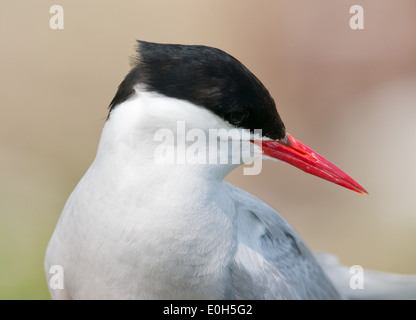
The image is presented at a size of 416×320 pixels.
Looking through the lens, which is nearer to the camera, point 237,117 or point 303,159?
point 237,117

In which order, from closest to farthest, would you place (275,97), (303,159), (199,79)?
1. (199,79)
2. (303,159)
3. (275,97)

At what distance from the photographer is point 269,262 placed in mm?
2041

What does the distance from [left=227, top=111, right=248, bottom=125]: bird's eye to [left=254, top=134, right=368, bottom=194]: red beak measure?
0.56 ft

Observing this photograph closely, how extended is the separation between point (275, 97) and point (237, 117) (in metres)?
2.98

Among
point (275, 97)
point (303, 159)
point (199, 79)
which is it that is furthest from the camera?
point (275, 97)

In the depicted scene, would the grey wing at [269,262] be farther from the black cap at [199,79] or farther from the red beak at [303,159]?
the black cap at [199,79]

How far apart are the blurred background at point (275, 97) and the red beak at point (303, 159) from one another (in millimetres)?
2393

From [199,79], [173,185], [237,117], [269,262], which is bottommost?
[269,262]

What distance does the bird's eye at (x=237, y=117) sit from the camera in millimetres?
1730

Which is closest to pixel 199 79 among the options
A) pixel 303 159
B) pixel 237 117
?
pixel 237 117

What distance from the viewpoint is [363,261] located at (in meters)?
4.29

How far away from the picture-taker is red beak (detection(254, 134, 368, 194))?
6.22 feet

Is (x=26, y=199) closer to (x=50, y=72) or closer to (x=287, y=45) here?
(x=50, y=72)

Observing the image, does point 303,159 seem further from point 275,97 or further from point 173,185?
point 275,97
